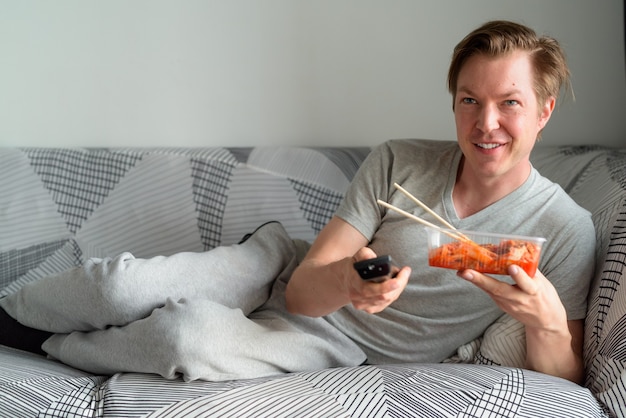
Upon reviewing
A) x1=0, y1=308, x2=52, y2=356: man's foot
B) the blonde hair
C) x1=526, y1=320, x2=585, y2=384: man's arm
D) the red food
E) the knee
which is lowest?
x1=0, y1=308, x2=52, y2=356: man's foot

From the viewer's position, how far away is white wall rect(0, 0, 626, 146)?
2.15 m

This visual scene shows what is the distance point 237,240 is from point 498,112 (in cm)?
88

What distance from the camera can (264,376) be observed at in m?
1.38

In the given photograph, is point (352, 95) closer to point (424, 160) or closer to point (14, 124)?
point (424, 160)

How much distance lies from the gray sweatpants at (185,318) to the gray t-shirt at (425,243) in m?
0.11

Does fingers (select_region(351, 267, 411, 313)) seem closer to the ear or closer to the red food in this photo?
the red food

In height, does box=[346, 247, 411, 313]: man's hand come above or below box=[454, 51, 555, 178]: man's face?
below

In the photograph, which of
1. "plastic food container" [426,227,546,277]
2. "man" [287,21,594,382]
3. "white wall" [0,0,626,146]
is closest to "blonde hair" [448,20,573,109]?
"man" [287,21,594,382]

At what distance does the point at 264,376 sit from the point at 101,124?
Result: 3.94 ft

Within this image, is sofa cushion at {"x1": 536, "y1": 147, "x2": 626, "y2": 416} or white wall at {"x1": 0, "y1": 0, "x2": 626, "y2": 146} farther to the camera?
white wall at {"x1": 0, "y1": 0, "x2": 626, "y2": 146}

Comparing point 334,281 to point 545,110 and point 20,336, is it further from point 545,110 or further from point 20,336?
point 20,336

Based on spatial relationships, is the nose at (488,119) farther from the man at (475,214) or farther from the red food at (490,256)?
the red food at (490,256)

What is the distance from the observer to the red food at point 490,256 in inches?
42.9

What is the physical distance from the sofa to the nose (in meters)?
0.37
